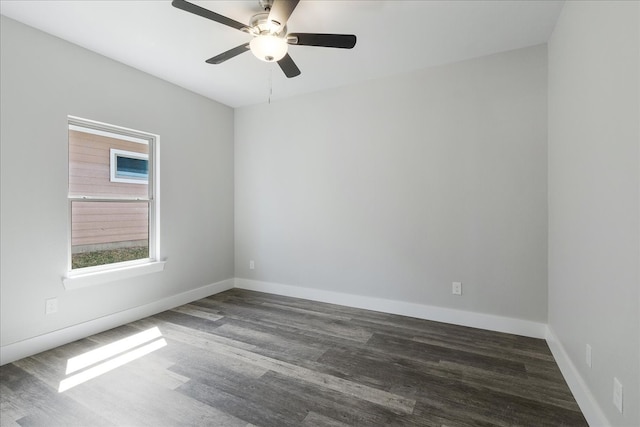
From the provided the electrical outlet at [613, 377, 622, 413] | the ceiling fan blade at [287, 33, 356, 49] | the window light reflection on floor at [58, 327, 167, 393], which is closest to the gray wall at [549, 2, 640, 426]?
the electrical outlet at [613, 377, 622, 413]

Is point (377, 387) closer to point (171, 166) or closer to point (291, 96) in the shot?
point (171, 166)

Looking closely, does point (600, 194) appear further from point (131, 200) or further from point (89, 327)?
point (89, 327)

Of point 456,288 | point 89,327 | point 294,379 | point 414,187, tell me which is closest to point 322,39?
point 414,187

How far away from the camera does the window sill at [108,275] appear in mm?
2615

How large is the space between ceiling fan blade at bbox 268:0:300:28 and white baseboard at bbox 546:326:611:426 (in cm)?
276

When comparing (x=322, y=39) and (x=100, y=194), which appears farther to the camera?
(x=100, y=194)

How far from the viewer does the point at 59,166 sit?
2551 mm

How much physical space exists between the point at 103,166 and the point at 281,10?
7.98 ft

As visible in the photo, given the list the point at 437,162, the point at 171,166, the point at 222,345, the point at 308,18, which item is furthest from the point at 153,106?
the point at 437,162

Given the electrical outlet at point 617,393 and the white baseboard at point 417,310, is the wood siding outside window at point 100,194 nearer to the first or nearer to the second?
the white baseboard at point 417,310

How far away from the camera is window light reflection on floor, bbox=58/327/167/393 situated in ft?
6.79

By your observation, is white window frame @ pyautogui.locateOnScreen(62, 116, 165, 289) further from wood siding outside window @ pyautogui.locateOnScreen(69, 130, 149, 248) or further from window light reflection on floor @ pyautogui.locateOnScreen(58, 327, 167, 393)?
window light reflection on floor @ pyautogui.locateOnScreen(58, 327, 167, 393)

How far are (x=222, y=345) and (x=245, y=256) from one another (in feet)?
6.16

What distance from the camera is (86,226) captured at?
2.81 m
